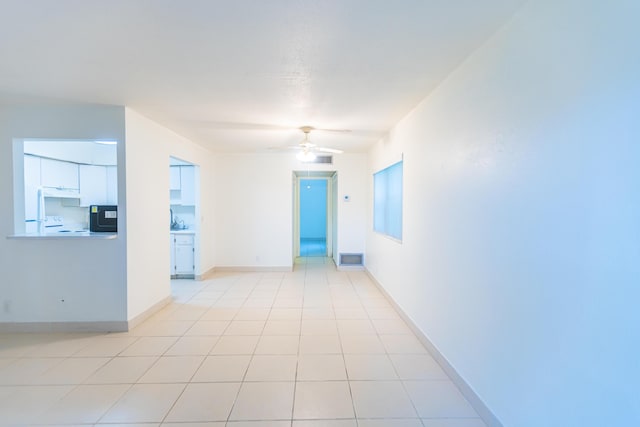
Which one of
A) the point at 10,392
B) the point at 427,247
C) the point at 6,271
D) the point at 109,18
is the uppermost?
the point at 109,18

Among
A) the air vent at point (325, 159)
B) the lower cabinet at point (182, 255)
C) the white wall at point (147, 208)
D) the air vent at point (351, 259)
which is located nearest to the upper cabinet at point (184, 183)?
the lower cabinet at point (182, 255)

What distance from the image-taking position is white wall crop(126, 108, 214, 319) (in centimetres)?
340

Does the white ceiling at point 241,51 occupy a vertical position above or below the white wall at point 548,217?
above

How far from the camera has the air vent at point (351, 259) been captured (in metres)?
6.39

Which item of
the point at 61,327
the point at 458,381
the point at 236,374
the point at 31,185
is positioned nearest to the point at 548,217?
the point at 458,381

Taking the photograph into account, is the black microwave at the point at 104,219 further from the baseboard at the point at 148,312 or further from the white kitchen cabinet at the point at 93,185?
the white kitchen cabinet at the point at 93,185

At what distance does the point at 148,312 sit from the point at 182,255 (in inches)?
73.8

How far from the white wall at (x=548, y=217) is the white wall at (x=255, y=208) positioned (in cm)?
410

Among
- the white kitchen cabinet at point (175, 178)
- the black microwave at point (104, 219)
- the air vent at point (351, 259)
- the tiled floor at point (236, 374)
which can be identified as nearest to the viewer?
the tiled floor at point (236, 374)

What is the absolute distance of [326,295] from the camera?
4684 millimetres

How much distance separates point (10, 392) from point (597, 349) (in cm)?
367

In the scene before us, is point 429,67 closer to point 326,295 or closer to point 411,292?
point 411,292

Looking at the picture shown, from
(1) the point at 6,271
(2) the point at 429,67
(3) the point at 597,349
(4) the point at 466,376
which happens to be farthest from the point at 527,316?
(1) the point at 6,271

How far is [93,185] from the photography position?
5859mm
